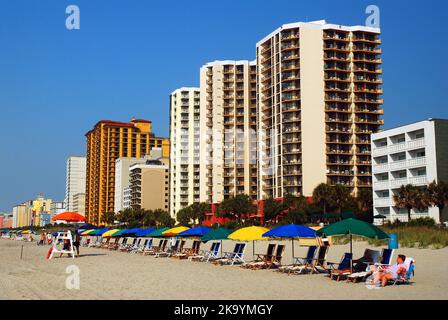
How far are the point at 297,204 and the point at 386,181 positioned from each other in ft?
45.2

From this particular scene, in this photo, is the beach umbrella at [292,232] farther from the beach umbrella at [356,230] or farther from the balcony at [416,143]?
the balcony at [416,143]

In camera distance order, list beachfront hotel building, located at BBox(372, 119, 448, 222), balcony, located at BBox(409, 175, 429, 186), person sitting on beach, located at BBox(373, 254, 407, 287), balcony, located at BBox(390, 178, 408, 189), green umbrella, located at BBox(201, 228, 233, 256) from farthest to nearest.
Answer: balcony, located at BBox(390, 178, 408, 189), balcony, located at BBox(409, 175, 429, 186), beachfront hotel building, located at BBox(372, 119, 448, 222), green umbrella, located at BBox(201, 228, 233, 256), person sitting on beach, located at BBox(373, 254, 407, 287)

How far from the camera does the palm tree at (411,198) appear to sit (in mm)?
54562

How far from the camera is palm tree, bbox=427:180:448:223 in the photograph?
174ft

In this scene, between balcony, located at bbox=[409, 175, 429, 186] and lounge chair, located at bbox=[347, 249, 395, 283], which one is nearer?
lounge chair, located at bbox=[347, 249, 395, 283]

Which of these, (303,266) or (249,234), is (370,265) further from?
(249,234)

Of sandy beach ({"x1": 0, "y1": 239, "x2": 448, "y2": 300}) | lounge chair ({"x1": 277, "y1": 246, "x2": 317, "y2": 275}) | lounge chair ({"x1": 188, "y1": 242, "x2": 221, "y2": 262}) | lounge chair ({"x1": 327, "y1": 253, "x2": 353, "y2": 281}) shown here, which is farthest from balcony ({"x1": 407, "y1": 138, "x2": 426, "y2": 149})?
lounge chair ({"x1": 327, "y1": 253, "x2": 353, "y2": 281})

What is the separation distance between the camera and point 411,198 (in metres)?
55.2

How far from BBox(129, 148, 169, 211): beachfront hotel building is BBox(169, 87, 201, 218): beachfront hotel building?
18003 mm

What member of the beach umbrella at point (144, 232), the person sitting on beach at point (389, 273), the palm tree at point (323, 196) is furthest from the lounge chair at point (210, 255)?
the palm tree at point (323, 196)

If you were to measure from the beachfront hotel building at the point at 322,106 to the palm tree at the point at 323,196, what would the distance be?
8257 millimetres

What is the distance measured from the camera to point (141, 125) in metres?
180

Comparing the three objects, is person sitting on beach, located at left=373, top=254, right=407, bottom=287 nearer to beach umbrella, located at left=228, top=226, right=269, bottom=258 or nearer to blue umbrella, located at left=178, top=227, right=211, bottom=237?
beach umbrella, located at left=228, top=226, right=269, bottom=258
